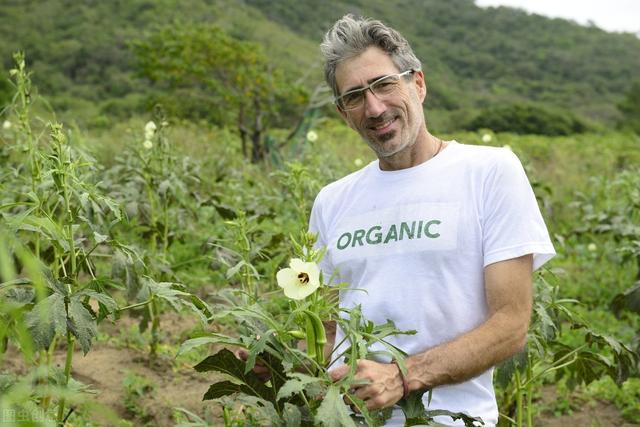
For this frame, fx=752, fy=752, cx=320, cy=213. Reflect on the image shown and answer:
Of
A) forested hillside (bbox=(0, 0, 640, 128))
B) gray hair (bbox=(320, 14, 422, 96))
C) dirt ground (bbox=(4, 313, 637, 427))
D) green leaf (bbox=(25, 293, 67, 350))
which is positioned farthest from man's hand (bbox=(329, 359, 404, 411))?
forested hillside (bbox=(0, 0, 640, 128))

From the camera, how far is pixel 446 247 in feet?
7.11

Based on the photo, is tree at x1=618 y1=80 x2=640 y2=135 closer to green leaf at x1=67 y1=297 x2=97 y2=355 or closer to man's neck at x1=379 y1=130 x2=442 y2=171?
man's neck at x1=379 y1=130 x2=442 y2=171

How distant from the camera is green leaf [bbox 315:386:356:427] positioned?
1351 millimetres

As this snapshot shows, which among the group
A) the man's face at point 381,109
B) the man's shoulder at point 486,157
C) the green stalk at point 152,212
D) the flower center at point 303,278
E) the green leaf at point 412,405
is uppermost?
the man's face at point 381,109

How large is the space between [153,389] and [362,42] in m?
2.20

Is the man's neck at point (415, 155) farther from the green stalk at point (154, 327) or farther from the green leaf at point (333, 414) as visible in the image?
the green stalk at point (154, 327)

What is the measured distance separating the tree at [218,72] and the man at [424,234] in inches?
462

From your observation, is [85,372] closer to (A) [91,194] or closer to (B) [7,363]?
(B) [7,363]

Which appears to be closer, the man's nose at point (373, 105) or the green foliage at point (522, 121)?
the man's nose at point (373, 105)

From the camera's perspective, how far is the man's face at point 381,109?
2.38 meters

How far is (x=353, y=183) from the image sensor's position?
2.59 m

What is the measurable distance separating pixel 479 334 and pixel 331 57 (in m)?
1.02

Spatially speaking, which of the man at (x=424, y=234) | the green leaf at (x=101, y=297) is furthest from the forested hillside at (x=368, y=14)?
the green leaf at (x=101, y=297)

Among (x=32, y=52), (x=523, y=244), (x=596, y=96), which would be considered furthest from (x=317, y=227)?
(x=596, y=96)
